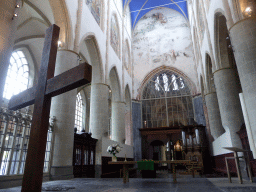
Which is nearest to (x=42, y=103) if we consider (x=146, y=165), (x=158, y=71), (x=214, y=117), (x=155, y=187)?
(x=155, y=187)

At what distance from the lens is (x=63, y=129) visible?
7230 mm

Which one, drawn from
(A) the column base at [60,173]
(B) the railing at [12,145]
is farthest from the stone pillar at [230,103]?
(B) the railing at [12,145]

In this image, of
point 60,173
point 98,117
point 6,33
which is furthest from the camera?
point 98,117

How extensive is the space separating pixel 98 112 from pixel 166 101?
9.42 metres

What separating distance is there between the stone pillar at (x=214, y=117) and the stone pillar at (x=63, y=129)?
9.58m

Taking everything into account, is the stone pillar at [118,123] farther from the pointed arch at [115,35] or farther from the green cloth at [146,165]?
the green cloth at [146,165]

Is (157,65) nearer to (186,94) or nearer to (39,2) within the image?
(186,94)

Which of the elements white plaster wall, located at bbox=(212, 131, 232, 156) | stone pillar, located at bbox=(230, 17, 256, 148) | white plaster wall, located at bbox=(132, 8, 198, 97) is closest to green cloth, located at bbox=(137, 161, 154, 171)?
stone pillar, located at bbox=(230, 17, 256, 148)

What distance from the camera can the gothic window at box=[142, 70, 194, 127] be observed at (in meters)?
18.3

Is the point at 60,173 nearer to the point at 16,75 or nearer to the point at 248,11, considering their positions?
the point at 248,11

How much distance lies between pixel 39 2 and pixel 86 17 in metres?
2.30

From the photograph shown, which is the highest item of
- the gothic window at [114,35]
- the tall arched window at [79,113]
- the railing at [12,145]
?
the gothic window at [114,35]

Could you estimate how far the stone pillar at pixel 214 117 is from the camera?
13.1m

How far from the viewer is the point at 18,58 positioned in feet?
45.7
